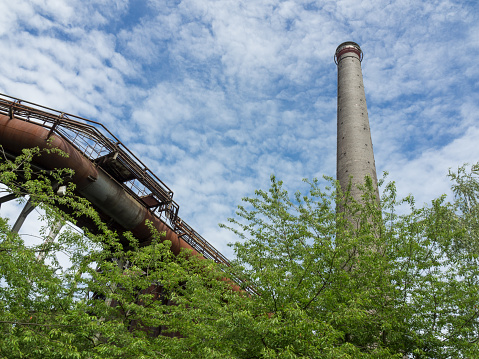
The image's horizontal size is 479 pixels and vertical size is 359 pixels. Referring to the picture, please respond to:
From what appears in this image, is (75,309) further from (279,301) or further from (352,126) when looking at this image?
(352,126)

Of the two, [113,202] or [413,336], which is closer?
[413,336]

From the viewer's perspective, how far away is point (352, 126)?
24.4m

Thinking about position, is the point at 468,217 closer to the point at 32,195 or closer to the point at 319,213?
the point at 319,213

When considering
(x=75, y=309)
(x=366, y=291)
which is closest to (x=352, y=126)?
(x=366, y=291)

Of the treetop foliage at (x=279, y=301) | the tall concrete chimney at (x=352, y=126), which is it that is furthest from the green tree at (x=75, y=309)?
the tall concrete chimney at (x=352, y=126)

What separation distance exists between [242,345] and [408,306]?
4.59m

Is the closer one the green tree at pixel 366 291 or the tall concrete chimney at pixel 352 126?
the green tree at pixel 366 291

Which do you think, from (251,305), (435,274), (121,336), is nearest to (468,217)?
(435,274)

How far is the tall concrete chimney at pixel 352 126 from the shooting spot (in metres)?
21.5

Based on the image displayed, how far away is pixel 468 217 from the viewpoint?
17281 millimetres

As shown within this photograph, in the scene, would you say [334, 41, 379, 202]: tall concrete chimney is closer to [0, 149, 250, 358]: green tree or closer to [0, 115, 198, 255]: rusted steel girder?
[0, 115, 198, 255]: rusted steel girder

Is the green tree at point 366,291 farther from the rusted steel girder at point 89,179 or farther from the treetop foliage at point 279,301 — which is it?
the rusted steel girder at point 89,179

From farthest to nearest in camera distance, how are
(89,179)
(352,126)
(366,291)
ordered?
(352,126)
(89,179)
(366,291)

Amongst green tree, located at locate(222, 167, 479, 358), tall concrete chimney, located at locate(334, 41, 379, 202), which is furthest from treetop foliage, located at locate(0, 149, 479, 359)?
tall concrete chimney, located at locate(334, 41, 379, 202)
